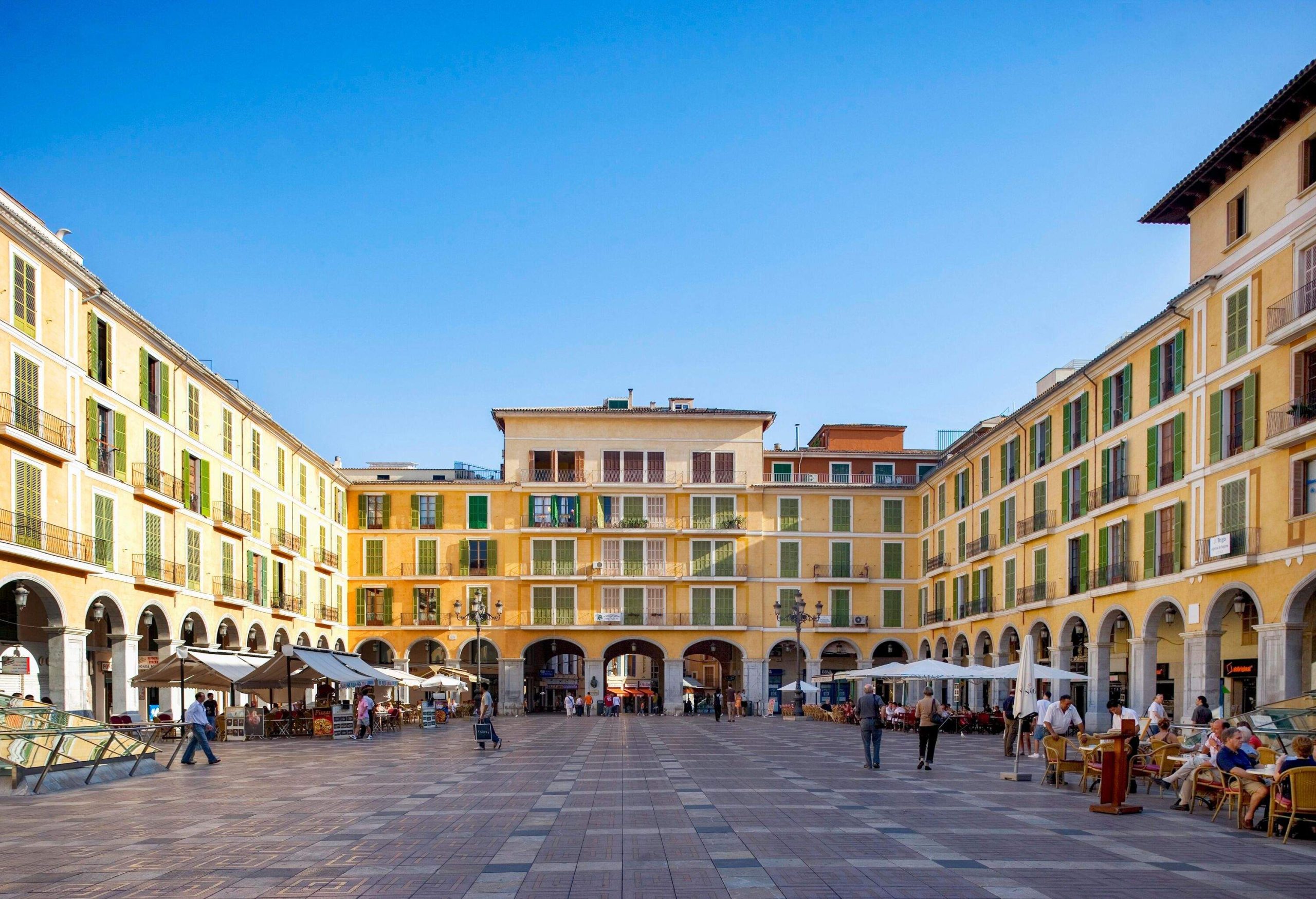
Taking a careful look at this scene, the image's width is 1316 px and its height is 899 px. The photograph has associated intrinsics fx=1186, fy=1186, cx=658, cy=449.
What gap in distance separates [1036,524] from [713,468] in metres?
22.2

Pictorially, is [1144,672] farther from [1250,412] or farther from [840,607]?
[840,607]

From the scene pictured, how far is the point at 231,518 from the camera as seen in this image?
4369cm

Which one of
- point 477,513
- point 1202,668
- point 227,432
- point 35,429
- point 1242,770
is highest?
point 227,432

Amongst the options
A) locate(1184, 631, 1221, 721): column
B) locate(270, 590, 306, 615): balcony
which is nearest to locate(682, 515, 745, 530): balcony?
locate(270, 590, 306, 615): balcony

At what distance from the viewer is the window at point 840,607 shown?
201 ft

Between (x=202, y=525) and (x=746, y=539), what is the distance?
28.7 metres

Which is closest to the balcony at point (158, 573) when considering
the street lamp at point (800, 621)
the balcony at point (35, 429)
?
the balcony at point (35, 429)

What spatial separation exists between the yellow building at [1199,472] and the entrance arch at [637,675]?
72.5 feet

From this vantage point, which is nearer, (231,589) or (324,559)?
(231,589)

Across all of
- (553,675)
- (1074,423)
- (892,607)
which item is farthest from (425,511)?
(1074,423)

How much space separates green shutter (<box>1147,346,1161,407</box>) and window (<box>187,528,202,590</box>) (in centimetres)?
3074

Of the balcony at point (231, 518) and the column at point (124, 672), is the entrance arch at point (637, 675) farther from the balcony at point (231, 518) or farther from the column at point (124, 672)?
the column at point (124, 672)

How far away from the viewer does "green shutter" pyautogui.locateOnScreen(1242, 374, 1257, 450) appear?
28172 millimetres

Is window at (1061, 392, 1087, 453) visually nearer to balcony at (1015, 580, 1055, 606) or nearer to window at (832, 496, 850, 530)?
balcony at (1015, 580, 1055, 606)
